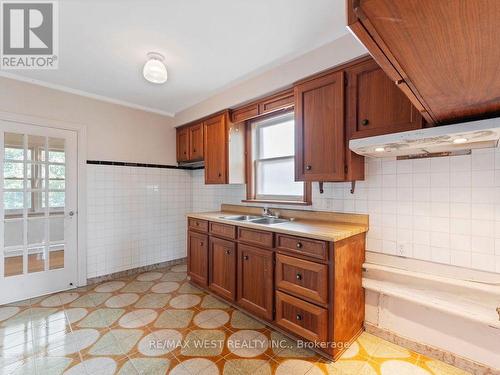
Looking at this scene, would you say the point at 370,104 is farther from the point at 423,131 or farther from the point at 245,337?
the point at 245,337

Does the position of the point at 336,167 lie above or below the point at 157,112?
below

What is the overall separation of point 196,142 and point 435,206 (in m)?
2.90

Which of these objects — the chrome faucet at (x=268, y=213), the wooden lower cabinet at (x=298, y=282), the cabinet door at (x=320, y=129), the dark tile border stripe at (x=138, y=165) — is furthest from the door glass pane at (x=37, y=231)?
the cabinet door at (x=320, y=129)

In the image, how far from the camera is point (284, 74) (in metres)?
2.30

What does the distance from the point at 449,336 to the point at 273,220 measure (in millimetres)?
1653

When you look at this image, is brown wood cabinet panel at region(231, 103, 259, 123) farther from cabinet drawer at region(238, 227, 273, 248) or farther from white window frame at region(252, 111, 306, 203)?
cabinet drawer at region(238, 227, 273, 248)

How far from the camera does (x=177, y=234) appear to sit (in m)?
3.94

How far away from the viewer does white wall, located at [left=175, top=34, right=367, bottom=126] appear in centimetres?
187

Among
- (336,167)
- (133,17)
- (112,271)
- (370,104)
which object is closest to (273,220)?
(336,167)

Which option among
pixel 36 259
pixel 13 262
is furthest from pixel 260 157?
pixel 13 262

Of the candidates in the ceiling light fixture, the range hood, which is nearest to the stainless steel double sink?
the range hood

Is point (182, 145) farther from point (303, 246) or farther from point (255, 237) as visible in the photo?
point (303, 246)

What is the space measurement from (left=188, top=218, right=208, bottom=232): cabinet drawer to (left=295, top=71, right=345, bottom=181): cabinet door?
1.23m

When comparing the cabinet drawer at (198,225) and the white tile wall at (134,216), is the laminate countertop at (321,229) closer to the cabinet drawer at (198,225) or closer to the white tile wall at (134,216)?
the cabinet drawer at (198,225)
